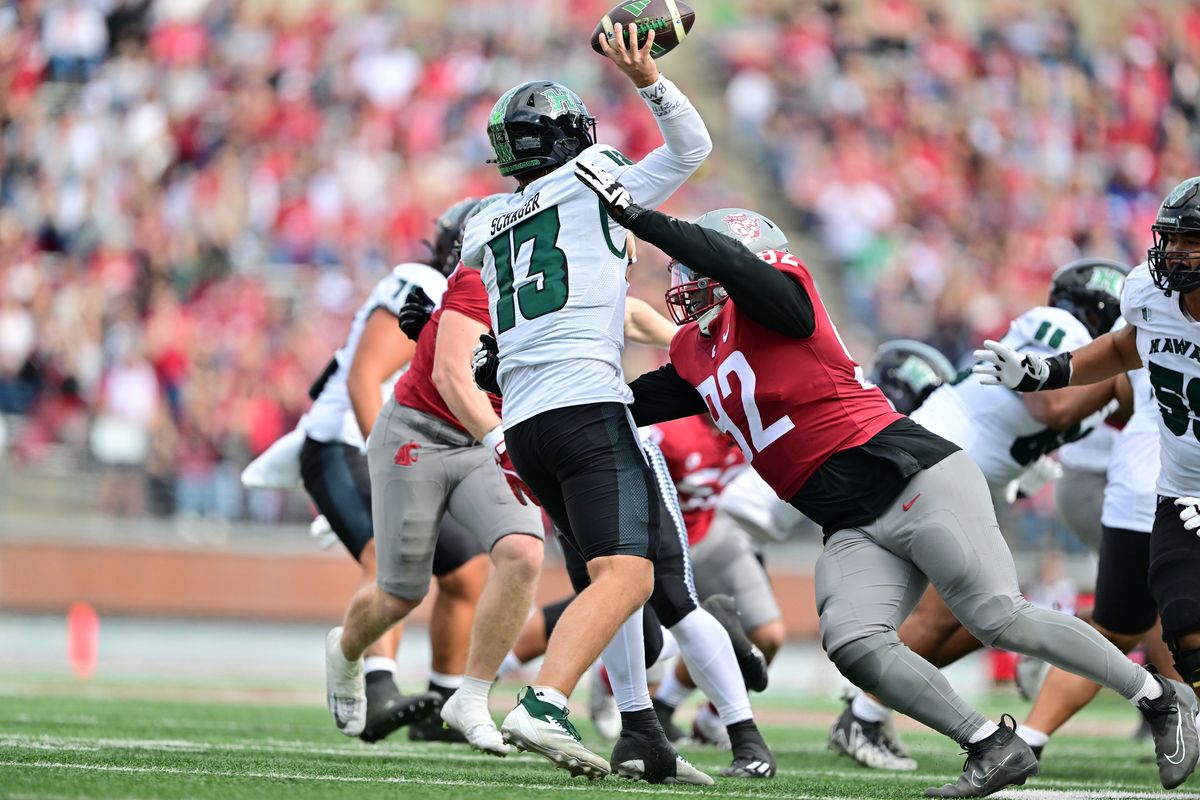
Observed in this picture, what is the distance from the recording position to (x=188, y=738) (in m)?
6.30

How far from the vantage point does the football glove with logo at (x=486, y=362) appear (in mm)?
5180

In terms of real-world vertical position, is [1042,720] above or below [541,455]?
below

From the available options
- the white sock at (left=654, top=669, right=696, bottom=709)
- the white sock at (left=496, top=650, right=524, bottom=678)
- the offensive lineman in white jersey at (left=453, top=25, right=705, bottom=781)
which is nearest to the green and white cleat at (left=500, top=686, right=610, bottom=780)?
the offensive lineman in white jersey at (left=453, top=25, right=705, bottom=781)

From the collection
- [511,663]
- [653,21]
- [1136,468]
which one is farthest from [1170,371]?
[511,663]

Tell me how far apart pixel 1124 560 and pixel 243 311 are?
31.7ft

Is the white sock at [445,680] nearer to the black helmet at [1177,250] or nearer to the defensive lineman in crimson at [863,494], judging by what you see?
the defensive lineman in crimson at [863,494]

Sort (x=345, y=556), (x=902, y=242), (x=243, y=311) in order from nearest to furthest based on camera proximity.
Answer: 1. (x=345, y=556)
2. (x=243, y=311)
3. (x=902, y=242)

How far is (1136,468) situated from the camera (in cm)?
605

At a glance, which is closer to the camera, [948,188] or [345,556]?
[345,556]

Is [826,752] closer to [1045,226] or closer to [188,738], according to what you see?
[188,738]

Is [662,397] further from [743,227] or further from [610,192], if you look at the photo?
[610,192]

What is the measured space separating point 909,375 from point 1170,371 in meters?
2.28

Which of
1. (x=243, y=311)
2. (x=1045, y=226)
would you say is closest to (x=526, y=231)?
(x=243, y=311)

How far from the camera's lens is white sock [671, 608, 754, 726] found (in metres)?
5.71
